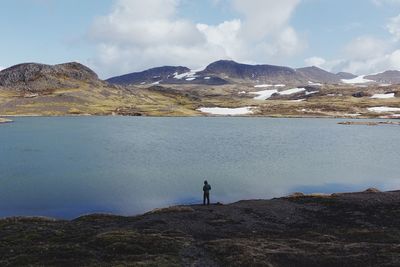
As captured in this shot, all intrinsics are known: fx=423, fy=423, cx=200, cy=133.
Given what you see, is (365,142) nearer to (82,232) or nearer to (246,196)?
(246,196)

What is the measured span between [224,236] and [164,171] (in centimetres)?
3779

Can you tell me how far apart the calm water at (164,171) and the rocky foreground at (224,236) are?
9.53 meters

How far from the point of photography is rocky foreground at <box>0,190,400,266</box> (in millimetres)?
28688

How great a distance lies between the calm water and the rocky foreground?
31.3 ft

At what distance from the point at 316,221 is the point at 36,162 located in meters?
57.7

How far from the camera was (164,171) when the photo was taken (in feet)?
242

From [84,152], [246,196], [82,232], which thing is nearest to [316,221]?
[246,196]

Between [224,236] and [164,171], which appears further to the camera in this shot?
[164,171]

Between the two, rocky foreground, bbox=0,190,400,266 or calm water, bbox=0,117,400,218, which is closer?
rocky foreground, bbox=0,190,400,266

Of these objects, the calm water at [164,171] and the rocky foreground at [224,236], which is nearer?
the rocky foreground at [224,236]

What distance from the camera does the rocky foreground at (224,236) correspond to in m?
28.7

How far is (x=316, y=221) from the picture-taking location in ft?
142

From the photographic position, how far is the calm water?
5494 centimetres

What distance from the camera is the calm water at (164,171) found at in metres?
54.9
